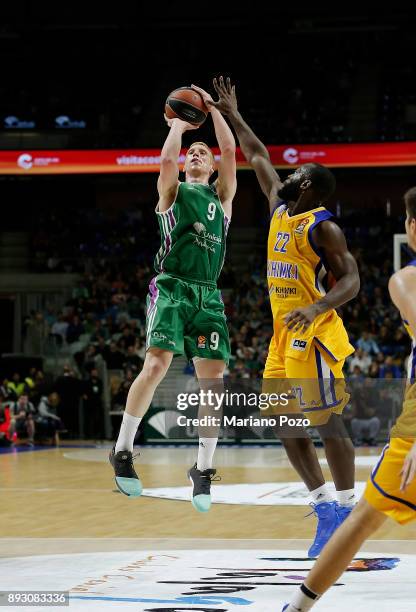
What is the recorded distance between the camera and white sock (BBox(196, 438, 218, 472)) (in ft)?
21.3

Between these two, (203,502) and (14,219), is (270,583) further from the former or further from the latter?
(14,219)

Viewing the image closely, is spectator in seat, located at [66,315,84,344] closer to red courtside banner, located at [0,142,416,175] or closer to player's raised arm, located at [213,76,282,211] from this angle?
red courtside banner, located at [0,142,416,175]

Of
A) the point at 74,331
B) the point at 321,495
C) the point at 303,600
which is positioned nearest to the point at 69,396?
the point at 74,331

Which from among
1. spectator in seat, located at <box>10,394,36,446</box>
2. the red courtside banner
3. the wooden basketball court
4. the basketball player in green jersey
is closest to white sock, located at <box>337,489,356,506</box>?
the wooden basketball court

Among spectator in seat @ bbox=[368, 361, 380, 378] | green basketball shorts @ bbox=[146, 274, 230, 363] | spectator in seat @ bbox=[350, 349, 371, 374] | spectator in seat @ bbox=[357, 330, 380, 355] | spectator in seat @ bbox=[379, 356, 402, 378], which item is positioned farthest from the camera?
spectator in seat @ bbox=[357, 330, 380, 355]

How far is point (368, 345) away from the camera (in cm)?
1980

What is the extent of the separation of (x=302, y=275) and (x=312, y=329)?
34 centimetres

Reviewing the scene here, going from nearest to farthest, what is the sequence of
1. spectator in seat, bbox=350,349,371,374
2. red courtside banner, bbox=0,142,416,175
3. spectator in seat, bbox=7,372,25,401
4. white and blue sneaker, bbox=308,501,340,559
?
white and blue sneaker, bbox=308,501,340,559, spectator in seat, bbox=350,349,371,374, spectator in seat, bbox=7,372,25,401, red courtside banner, bbox=0,142,416,175

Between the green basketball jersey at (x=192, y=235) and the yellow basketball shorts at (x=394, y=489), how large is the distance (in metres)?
2.49

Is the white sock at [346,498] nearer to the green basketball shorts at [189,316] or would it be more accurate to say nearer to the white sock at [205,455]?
the white sock at [205,455]

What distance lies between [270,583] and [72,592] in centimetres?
120

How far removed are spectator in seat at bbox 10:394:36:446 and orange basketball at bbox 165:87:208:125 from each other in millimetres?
13457

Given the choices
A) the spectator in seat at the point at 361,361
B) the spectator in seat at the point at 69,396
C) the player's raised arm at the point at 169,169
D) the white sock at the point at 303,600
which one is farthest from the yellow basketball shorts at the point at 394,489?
the spectator in seat at the point at 69,396

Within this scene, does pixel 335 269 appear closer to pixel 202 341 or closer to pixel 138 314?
pixel 202 341
